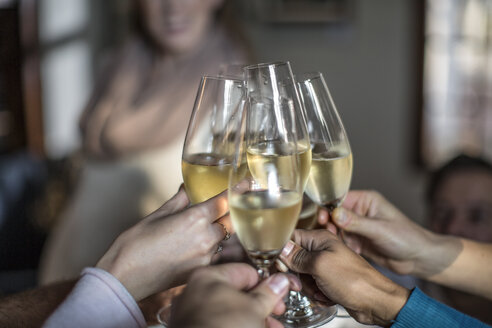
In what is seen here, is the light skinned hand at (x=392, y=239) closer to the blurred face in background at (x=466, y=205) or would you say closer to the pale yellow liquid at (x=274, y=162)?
the pale yellow liquid at (x=274, y=162)

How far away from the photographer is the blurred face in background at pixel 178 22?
2316mm

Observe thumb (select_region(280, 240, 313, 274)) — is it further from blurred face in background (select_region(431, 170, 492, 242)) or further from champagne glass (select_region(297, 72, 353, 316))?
blurred face in background (select_region(431, 170, 492, 242))

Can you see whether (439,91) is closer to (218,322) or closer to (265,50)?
(265,50)

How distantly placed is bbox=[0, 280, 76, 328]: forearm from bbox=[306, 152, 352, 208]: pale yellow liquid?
68 centimetres

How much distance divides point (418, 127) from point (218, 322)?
347cm

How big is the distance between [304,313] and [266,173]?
393mm

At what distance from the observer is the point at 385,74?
152 inches

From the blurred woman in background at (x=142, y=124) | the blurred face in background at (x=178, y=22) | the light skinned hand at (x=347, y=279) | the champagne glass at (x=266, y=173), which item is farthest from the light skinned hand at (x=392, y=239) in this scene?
the blurred face in background at (x=178, y=22)

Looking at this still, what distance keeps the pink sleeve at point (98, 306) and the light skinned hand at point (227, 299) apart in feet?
0.58

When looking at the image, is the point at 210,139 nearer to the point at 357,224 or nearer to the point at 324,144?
the point at 324,144

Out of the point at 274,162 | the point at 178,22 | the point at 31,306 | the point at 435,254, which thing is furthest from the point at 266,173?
the point at 178,22

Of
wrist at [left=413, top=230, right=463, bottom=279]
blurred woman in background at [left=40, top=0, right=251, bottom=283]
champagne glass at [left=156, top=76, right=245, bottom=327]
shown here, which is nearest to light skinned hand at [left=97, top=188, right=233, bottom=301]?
champagne glass at [left=156, top=76, right=245, bottom=327]

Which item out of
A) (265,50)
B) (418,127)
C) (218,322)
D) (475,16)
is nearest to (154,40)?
(265,50)

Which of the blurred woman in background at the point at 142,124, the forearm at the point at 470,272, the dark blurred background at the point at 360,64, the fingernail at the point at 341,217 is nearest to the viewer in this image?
the fingernail at the point at 341,217
